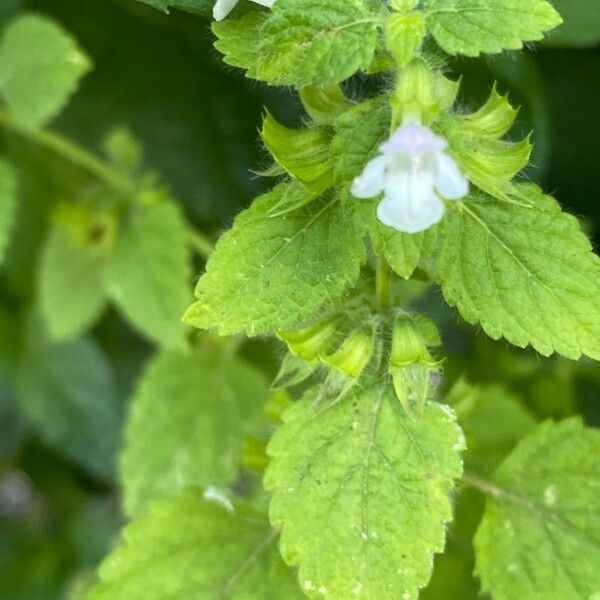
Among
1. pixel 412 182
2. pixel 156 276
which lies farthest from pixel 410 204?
pixel 156 276

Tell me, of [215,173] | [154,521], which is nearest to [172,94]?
[215,173]

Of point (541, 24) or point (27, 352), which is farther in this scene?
point (27, 352)

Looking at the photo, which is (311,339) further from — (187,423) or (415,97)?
(187,423)

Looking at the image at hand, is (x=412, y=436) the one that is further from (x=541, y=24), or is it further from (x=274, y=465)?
(x=541, y=24)

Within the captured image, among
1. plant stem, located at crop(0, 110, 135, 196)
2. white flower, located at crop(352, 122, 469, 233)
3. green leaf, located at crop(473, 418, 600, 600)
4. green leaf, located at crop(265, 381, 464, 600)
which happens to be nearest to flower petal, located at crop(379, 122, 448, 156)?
white flower, located at crop(352, 122, 469, 233)

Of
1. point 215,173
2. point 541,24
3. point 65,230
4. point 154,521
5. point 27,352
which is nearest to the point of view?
point 541,24
